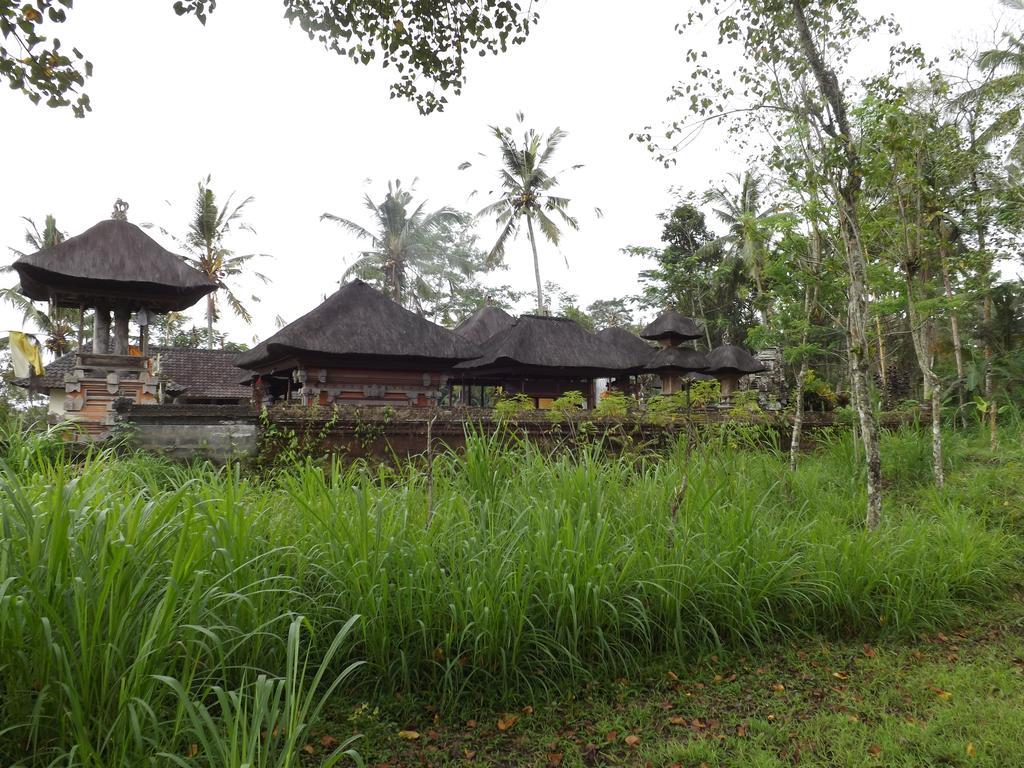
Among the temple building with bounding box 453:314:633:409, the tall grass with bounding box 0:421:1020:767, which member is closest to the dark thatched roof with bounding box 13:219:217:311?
the temple building with bounding box 453:314:633:409

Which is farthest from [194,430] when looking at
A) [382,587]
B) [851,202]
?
[851,202]

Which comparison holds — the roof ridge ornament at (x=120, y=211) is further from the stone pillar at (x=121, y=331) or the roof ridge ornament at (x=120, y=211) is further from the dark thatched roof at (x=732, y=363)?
the dark thatched roof at (x=732, y=363)

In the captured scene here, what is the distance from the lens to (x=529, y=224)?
23.0 meters

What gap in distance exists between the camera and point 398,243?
89.0ft

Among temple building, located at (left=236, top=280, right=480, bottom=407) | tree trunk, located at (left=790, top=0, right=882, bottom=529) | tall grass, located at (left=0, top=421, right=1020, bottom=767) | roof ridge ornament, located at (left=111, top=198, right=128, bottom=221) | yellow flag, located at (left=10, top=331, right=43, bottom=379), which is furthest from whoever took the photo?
temple building, located at (left=236, top=280, right=480, bottom=407)

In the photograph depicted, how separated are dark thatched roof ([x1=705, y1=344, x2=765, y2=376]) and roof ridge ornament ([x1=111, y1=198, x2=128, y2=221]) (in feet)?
48.1

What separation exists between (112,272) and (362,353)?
4180mm

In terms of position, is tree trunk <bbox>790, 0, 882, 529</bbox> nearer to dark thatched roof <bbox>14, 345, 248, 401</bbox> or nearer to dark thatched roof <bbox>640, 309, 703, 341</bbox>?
dark thatched roof <bbox>640, 309, 703, 341</bbox>

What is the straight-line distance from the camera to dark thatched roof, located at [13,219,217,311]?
33.3 ft

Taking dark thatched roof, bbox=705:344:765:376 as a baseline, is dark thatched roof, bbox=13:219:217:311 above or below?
above

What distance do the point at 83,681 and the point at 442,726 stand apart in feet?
4.54

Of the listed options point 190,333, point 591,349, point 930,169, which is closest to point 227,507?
point 930,169

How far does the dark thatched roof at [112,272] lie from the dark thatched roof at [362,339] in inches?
70.5

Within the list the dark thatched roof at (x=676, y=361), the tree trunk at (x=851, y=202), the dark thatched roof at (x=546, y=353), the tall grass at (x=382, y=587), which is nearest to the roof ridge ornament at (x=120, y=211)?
the dark thatched roof at (x=546, y=353)
